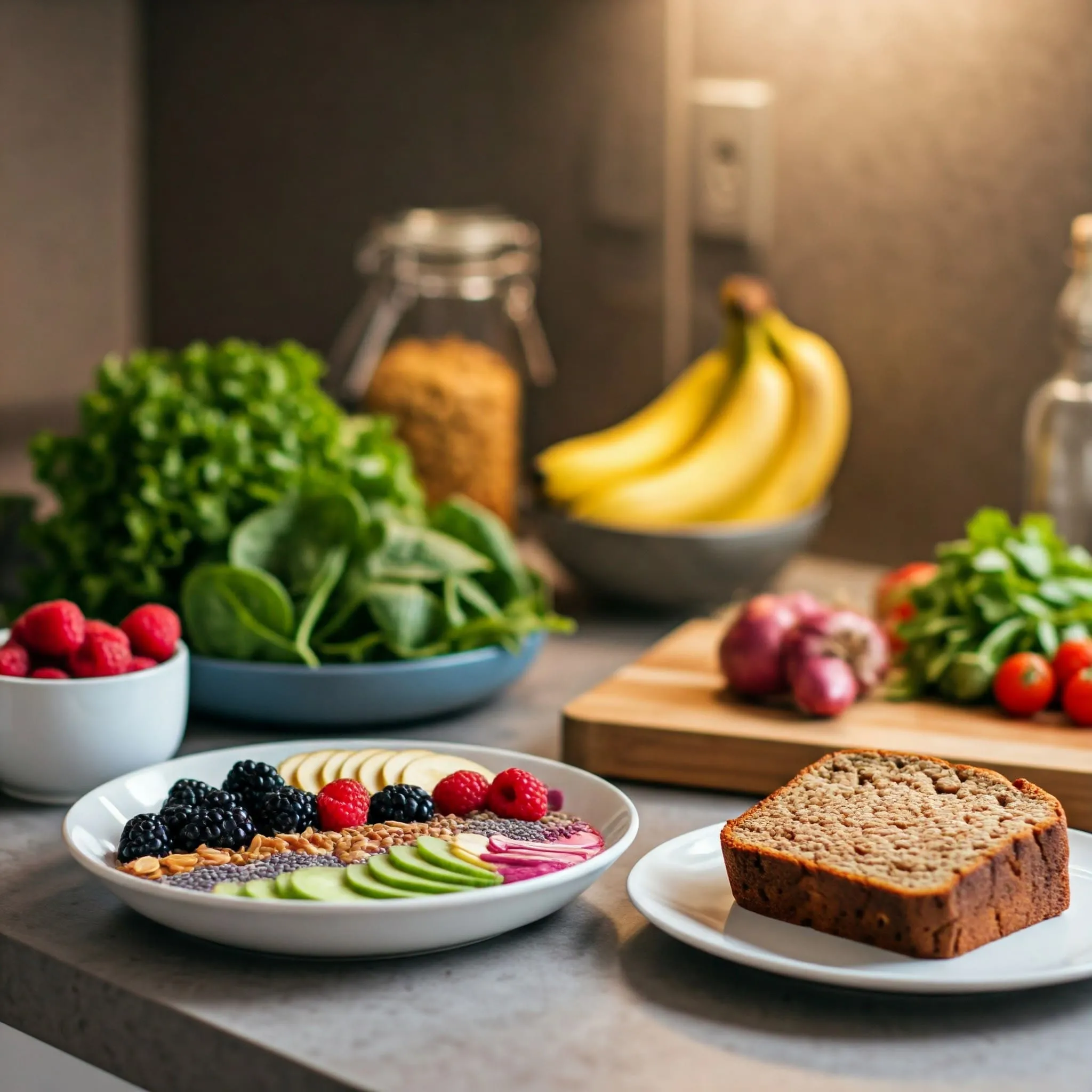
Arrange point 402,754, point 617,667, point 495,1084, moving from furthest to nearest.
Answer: point 617,667
point 402,754
point 495,1084

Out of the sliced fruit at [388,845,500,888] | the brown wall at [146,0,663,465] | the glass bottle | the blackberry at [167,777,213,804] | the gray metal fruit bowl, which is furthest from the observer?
the brown wall at [146,0,663,465]

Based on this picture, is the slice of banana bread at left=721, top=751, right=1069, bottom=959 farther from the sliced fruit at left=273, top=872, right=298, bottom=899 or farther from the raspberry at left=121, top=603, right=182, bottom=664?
the raspberry at left=121, top=603, right=182, bottom=664

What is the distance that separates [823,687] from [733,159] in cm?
81

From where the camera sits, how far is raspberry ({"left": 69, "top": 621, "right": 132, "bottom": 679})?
1.10 m

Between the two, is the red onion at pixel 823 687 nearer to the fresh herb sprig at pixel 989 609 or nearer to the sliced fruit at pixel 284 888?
the fresh herb sprig at pixel 989 609

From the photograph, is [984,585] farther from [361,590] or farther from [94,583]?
[94,583]

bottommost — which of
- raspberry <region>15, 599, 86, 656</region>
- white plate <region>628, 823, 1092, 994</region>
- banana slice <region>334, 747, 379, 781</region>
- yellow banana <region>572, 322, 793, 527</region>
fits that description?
white plate <region>628, 823, 1092, 994</region>

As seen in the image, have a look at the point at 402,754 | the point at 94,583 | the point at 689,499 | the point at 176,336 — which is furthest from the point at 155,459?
the point at 176,336

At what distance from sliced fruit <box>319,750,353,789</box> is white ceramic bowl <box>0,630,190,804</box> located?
0.14 m

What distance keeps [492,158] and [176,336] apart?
0.61 m

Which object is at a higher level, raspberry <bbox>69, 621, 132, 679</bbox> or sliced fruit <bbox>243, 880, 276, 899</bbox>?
raspberry <bbox>69, 621, 132, 679</bbox>

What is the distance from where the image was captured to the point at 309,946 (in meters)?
0.84

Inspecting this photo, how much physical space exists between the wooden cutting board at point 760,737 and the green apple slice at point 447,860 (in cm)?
31

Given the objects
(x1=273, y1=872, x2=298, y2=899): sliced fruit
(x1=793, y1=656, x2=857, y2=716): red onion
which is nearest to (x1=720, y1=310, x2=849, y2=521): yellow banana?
(x1=793, y1=656, x2=857, y2=716): red onion
